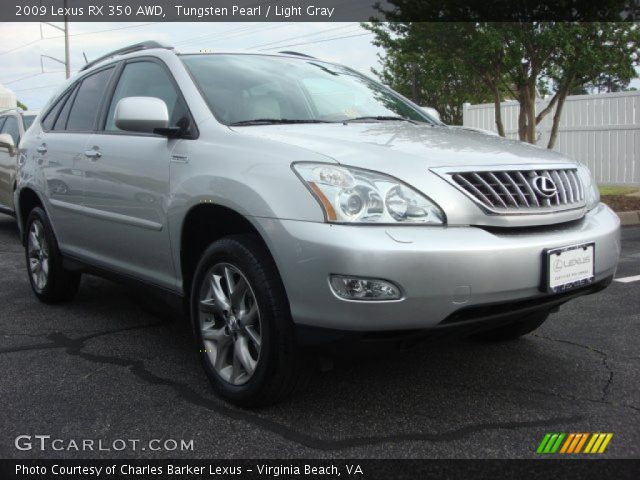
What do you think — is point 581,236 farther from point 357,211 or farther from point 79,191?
point 79,191

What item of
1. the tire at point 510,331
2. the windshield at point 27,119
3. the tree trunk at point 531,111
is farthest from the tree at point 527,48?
the tire at point 510,331

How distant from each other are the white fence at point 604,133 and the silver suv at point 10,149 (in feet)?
29.2

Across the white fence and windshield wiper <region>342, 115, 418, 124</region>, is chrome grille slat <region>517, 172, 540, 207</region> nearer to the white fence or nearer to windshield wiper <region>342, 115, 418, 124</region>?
windshield wiper <region>342, 115, 418, 124</region>

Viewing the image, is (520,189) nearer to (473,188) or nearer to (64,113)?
(473,188)

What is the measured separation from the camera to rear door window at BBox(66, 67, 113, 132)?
4383 mm

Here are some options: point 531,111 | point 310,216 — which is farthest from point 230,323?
point 531,111

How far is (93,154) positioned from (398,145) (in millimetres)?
2055

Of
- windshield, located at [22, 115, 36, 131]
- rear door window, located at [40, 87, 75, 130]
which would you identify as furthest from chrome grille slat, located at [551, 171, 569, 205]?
windshield, located at [22, 115, 36, 131]

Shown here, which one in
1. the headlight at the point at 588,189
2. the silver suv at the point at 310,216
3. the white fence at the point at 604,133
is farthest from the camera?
the white fence at the point at 604,133

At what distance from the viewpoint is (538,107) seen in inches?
546

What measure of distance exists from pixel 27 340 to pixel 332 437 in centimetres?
229

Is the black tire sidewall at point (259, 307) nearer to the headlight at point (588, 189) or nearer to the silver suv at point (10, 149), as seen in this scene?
the headlight at point (588, 189)

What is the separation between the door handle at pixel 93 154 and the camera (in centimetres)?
399
